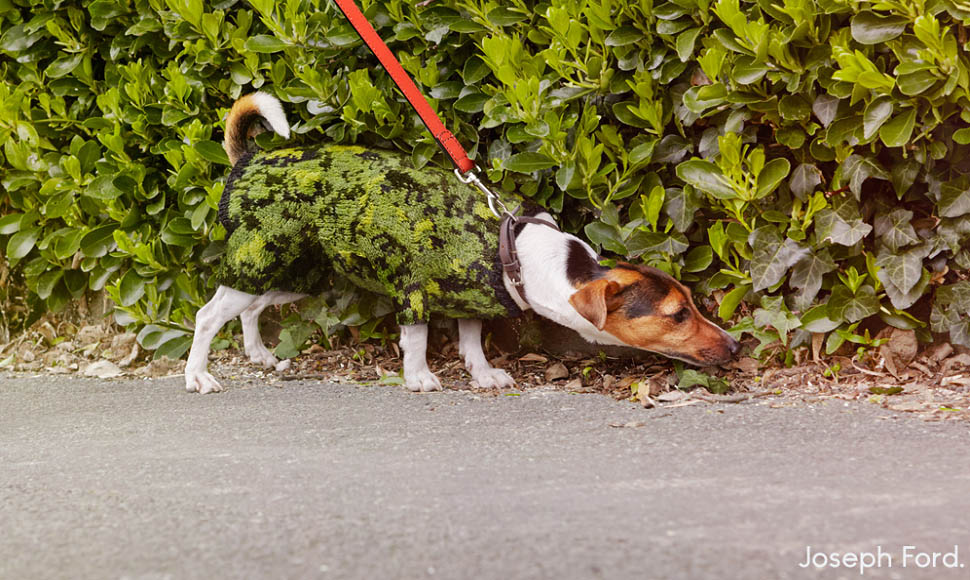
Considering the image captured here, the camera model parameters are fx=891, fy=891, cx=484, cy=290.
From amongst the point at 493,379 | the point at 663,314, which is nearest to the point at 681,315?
the point at 663,314

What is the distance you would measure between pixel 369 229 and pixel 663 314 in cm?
142

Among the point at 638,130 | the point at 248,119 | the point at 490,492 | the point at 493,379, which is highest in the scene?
the point at 248,119

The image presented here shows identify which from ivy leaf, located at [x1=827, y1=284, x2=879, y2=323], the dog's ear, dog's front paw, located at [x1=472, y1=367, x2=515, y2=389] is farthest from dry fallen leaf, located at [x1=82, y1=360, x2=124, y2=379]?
ivy leaf, located at [x1=827, y1=284, x2=879, y2=323]

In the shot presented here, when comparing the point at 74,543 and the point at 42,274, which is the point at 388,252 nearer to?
the point at 74,543

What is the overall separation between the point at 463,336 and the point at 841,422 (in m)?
2.00

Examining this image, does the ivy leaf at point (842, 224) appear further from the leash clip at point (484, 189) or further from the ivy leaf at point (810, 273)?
the leash clip at point (484, 189)

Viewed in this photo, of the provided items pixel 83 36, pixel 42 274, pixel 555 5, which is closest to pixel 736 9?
pixel 555 5

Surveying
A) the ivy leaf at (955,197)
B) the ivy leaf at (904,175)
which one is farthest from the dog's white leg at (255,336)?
the ivy leaf at (955,197)

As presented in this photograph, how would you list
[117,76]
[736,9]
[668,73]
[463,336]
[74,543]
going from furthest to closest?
1. [117,76]
2. [463,336]
3. [668,73]
4. [736,9]
5. [74,543]

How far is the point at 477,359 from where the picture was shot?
4562 millimetres

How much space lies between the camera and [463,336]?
15.2ft

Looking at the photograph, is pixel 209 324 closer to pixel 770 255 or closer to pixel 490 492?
pixel 490 492

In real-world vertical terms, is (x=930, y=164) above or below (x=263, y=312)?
above

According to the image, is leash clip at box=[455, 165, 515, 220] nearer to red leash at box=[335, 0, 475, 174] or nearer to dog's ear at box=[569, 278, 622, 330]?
red leash at box=[335, 0, 475, 174]
